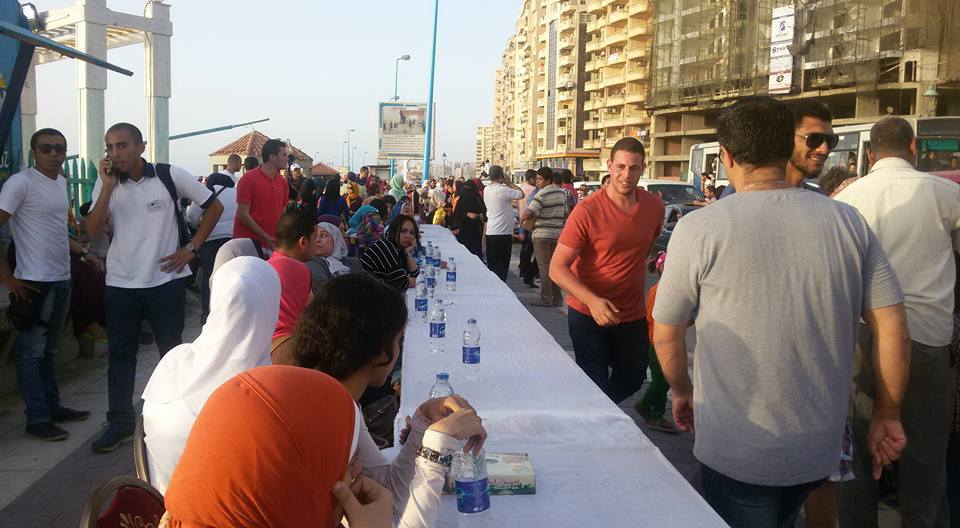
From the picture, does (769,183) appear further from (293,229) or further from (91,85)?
(91,85)

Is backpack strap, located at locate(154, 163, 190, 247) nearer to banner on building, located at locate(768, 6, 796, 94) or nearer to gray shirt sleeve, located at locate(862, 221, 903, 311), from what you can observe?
gray shirt sleeve, located at locate(862, 221, 903, 311)

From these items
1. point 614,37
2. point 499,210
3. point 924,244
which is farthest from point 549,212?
point 614,37

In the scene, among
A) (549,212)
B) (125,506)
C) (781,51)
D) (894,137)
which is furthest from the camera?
(781,51)

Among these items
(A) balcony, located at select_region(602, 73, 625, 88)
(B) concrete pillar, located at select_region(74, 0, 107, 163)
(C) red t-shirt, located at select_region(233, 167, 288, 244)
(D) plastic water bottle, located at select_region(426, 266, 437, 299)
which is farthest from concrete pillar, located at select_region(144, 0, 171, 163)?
(A) balcony, located at select_region(602, 73, 625, 88)

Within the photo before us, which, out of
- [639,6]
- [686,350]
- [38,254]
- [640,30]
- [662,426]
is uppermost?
[639,6]

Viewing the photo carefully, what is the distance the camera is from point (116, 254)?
4605 mm

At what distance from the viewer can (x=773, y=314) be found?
7.14ft

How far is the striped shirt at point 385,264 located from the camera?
21.3ft

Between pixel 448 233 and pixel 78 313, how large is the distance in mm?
7878

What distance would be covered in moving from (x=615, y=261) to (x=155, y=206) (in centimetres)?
274

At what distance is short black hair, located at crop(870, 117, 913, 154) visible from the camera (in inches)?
129

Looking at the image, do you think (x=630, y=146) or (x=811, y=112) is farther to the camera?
(x=630, y=146)

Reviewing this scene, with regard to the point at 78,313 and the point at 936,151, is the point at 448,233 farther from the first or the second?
the point at 936,151

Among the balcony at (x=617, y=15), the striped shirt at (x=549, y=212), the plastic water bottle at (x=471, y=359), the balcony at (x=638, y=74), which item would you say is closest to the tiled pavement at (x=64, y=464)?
the plastic water bottle at (x=471, y=359)
